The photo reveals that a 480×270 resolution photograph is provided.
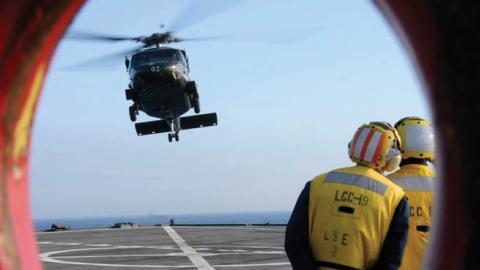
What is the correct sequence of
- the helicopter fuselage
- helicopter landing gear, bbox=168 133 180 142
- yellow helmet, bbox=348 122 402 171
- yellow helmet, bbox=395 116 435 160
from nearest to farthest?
yellow helmet, bbox=348 122 402 171 < yellow helmet, bbox=395 116 435 160 < the helicopter fuselage < helicopter landing gear, bbox=168 133 180 142

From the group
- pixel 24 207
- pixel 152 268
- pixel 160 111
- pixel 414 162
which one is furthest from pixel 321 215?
pixel 160 111

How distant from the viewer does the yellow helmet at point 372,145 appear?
3.93 metres

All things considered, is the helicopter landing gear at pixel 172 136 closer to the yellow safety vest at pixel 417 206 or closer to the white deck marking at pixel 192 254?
the white deck marking at pixel 192 254

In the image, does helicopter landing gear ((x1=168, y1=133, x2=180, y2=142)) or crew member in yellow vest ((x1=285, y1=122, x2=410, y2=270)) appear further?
helicopter landing gear ((x1=168, y1=133, x2=180, y2=142))

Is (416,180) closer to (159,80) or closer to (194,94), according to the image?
(159,80)

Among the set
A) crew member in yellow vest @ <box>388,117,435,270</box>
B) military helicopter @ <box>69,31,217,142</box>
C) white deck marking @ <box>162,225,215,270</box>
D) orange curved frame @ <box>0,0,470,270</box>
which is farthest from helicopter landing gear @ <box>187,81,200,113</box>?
orange curved frame @ <box>0,0,470,270</box>

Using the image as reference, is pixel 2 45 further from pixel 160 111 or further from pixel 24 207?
pixel 160 111

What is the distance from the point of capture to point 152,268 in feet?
36.5

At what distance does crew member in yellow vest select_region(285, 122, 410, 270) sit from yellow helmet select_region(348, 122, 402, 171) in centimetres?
9

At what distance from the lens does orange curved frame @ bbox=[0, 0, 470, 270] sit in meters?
1.22

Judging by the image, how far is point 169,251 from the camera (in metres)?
13.9

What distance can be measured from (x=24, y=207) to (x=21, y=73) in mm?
296

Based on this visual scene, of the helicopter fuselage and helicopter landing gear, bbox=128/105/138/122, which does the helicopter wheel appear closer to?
the helicopter fuselage

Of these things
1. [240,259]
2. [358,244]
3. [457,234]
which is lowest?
[240,259]
